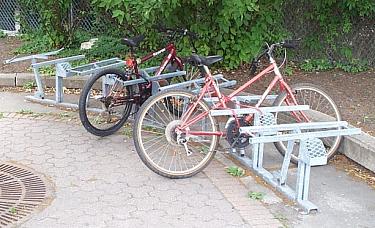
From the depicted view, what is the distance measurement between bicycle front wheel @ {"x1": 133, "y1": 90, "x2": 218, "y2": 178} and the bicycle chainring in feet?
0.46

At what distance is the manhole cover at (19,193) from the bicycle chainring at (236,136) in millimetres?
1632

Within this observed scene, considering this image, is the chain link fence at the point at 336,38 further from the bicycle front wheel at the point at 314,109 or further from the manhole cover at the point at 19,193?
the manhole cover at the point at 19,193

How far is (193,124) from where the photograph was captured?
4.80 m

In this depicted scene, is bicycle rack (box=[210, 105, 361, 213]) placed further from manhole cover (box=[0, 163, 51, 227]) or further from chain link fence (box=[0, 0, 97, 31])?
chain link fence (box=[0, 0, 97, 31])

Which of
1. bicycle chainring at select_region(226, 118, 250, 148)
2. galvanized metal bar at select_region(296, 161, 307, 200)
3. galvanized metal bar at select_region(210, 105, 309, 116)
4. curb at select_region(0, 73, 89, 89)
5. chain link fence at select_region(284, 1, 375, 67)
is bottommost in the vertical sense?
galvanized metal bar at select_region(296, 161, 307, 200)

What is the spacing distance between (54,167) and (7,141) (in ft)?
3.00

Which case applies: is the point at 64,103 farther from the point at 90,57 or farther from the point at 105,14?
the point at 105,14

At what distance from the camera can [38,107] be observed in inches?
267

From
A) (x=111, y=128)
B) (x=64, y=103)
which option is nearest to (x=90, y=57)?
(x=64, y=103)

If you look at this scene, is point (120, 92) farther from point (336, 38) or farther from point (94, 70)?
point (336, 38)

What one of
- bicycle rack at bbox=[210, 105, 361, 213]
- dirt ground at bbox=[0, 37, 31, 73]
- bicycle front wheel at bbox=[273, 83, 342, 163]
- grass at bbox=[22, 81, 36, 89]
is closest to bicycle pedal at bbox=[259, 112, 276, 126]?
bicycle rack at bbox=[210, 105, 361, 213]

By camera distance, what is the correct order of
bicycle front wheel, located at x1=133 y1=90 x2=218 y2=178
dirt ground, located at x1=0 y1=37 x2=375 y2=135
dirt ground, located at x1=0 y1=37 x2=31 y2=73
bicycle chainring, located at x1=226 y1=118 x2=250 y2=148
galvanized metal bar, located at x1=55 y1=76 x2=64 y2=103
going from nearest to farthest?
bicycle front wheel, located at x1=133 y1=90 x2=218 y2=178 → bicycle chainring, located at x1=226 y1=118 x2=250 y2=148 → dirt ground, located at x1=0 y1=37 x2=375 y2=135 → galvanized metal bar, located at x1=55 y1=76 x2=64 y2=103 → dirt ground, located at x1=0 y1=37 x2=31 y2=73

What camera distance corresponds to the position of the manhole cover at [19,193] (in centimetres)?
406

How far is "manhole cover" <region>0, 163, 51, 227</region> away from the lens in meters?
4.06
